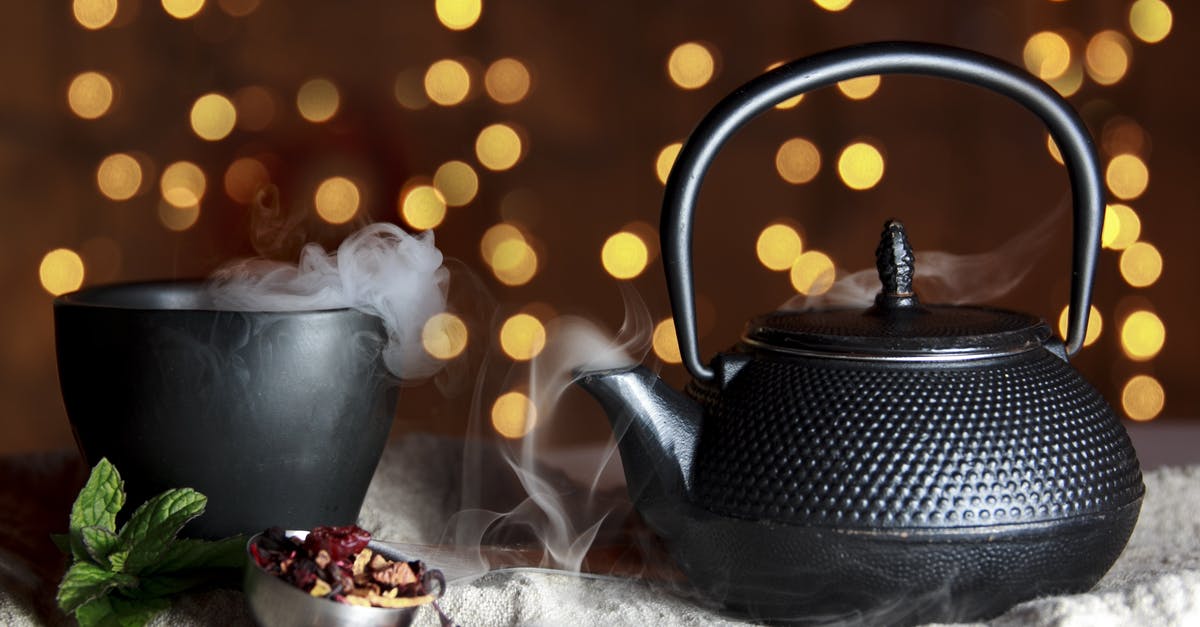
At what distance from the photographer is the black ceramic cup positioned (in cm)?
84

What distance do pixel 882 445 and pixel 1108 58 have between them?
1372 mm

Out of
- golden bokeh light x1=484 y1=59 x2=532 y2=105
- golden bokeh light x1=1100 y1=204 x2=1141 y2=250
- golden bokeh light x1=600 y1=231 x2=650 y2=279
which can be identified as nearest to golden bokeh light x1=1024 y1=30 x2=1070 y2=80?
golden bokeh light x1=1100 y1=204 x2=1141 y2=250

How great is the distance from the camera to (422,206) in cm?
199

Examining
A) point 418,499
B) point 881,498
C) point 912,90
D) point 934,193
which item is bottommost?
point 418,499

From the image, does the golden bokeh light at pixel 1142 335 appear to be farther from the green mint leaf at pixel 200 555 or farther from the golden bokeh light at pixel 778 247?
the green mint leaf at pixel 200 555

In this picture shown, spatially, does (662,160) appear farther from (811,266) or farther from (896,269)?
(896,269)

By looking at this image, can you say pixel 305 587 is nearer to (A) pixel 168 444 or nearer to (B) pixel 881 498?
(A) pixel 168 444

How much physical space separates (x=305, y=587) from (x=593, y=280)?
1.35 m

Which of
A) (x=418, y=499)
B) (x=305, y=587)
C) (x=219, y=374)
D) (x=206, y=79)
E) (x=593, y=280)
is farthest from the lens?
(x=593, y=280)

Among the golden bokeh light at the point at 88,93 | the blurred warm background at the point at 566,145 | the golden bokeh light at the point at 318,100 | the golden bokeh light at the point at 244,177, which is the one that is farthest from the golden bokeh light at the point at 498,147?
the golden bokeh light at the point at 88,93

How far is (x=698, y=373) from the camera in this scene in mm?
876

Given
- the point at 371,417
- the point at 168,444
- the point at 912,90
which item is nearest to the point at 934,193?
the point at 912,90

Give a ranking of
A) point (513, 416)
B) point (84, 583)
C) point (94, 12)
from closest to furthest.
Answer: point (84, 583) < point (513, 416) < point (94, 12)

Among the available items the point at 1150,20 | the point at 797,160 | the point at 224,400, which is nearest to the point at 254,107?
the point at 797,160
